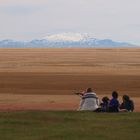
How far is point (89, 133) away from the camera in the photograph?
41.5ft

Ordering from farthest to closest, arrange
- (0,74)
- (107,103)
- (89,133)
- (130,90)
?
(0,74)
(130,90)
(107,103)
(89,133)

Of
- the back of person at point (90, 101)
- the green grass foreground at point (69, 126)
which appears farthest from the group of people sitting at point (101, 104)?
the green grass foreground at point (69, 126)

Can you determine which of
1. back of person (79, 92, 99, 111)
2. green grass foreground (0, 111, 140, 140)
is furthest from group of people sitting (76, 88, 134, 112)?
green grass foreground (0, 111, 140, 140)

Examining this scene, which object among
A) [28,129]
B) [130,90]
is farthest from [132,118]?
[130,90]

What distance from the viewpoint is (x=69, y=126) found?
1355 cm

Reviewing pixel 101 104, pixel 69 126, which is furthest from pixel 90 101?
pixel 69 126

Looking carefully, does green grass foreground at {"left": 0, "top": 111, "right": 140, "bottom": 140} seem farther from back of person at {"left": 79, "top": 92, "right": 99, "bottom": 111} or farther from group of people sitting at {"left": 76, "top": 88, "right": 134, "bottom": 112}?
back of person at {"left": 79, "top": 92, "right": 99, "bottom": 111}

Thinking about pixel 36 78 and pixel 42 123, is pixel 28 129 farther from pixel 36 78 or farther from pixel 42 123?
pixel 36 78

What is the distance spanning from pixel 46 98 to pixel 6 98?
2.07 m

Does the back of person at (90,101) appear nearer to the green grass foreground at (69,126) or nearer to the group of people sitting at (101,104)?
the group of people sitting at (101,104)

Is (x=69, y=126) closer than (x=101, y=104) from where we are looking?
Yes

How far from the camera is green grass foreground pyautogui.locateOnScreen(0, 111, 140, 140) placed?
40.5ft

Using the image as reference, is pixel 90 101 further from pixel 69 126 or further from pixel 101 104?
pixel 69 126

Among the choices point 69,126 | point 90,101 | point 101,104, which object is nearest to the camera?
point 69,126
